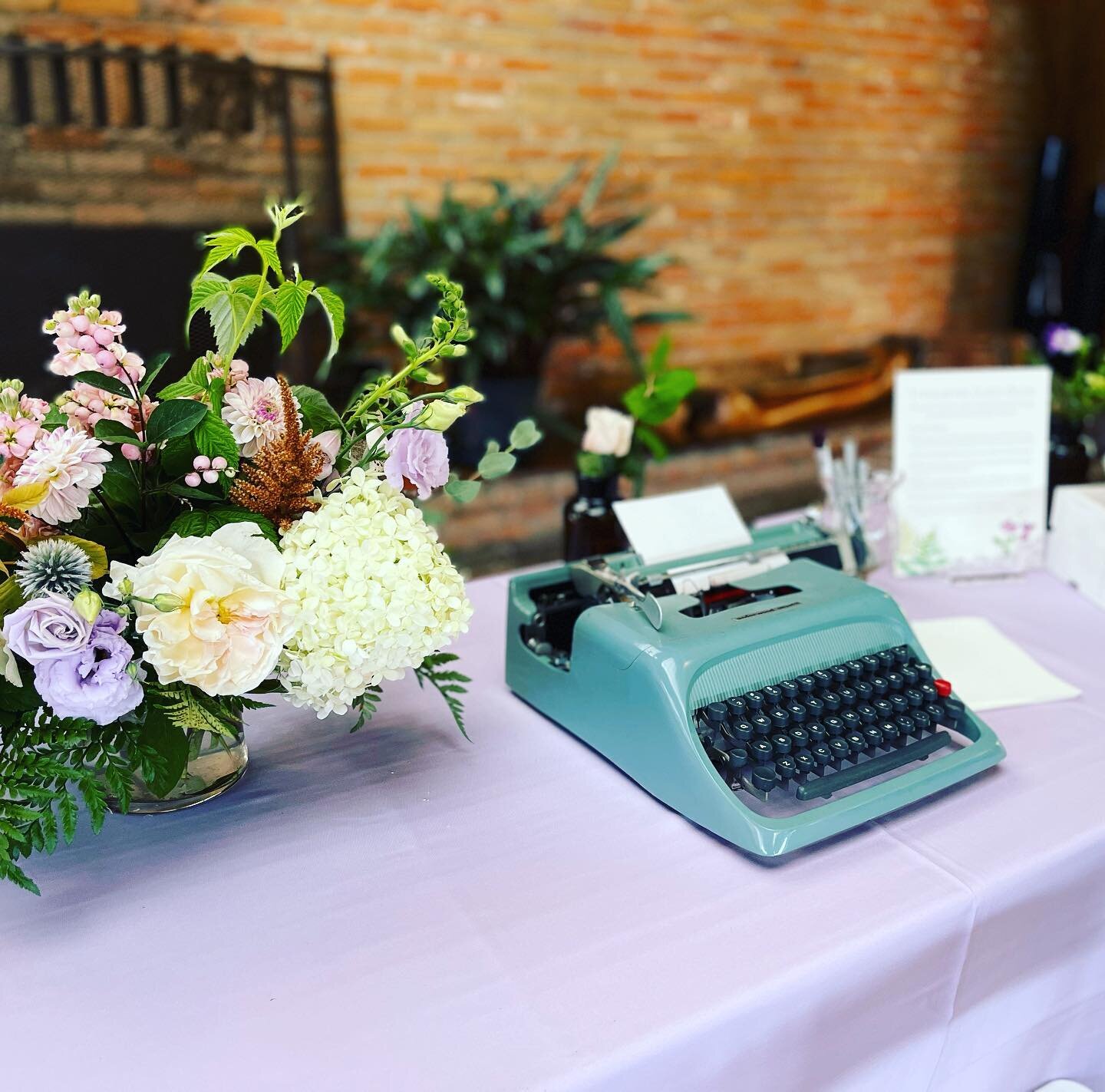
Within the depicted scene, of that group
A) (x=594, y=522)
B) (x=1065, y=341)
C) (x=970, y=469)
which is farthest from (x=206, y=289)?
(x=1065, y=341)

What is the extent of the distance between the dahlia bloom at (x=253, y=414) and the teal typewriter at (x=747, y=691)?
36 cm

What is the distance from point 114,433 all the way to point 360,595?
233 mm

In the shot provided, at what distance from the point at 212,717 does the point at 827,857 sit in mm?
532

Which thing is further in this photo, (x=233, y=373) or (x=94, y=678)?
(x=233, y=373)

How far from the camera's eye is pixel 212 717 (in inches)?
30.5

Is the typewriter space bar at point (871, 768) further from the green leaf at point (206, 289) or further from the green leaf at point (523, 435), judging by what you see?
the green leaf at point (206, 289)

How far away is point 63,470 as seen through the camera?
2.32 ft

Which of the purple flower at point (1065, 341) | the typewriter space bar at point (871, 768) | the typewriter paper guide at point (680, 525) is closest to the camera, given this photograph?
the typewriter space bar at point (871, 768)

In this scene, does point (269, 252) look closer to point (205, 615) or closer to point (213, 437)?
point (213, 437)

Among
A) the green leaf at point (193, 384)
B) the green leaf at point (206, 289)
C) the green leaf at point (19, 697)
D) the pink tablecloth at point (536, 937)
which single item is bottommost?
the pink tablecloth at point (536, 937)

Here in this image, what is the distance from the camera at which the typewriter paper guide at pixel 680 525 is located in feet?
3.69

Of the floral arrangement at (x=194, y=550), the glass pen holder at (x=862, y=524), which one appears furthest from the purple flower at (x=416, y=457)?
the glass pen holder at (x=862, y=524)

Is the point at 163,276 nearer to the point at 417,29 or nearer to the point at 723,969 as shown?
the point at 417,29

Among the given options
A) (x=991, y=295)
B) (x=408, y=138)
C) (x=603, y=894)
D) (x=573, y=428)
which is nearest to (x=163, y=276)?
(x=408, y=138)
